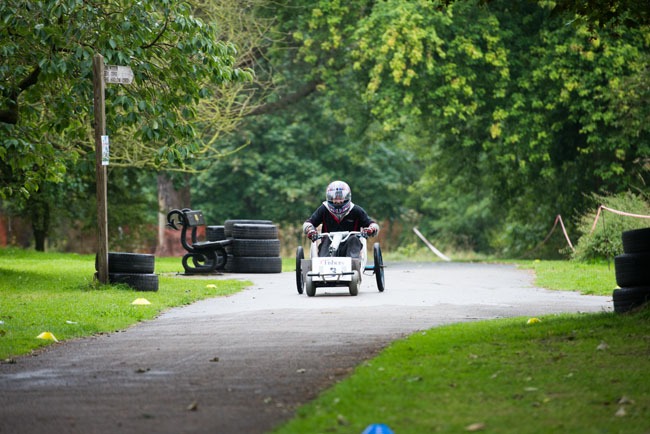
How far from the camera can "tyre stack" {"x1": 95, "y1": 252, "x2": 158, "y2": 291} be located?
784 inches

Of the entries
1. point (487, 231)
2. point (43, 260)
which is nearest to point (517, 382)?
point (43, 260)

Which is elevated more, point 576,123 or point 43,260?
point 576,123

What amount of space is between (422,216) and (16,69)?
46191 mm

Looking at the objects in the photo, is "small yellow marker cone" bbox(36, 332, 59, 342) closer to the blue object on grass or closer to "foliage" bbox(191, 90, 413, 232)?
the blue object on grass

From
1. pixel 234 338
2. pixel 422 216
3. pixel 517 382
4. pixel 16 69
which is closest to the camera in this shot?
pixel 517 382

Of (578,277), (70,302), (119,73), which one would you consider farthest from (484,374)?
(578,277)

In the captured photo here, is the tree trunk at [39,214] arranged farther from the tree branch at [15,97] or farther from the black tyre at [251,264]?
the tree branch at [15,97]

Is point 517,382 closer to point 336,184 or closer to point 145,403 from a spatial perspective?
point 145,403

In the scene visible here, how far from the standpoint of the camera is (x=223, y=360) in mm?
10891

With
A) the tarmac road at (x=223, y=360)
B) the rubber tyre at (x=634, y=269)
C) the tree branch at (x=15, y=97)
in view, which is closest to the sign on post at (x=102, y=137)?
the tree branch at (x=15, y=97)

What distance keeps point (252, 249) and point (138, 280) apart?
7.69 meters

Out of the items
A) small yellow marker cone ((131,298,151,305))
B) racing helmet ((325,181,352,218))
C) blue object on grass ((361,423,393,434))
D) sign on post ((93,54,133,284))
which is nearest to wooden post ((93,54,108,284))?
sign on post ((93,54,133,284))

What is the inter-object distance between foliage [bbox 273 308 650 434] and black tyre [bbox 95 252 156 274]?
28.4ft

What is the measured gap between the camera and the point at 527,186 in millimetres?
42219
